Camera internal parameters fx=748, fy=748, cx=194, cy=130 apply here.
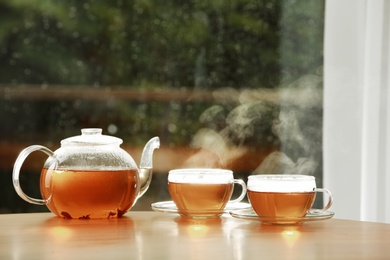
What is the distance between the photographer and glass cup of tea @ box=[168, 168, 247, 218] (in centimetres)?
120

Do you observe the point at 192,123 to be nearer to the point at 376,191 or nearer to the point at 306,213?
the point at 376,191

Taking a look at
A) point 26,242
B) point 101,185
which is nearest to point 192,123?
point 101,185

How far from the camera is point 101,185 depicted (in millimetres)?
1176

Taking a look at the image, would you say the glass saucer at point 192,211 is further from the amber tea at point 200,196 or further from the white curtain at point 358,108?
the white curtain at point 358,108

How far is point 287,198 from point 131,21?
67.6 inches

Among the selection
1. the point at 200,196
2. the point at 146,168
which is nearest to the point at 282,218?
the point at 200,196

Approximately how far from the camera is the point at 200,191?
3.93ft

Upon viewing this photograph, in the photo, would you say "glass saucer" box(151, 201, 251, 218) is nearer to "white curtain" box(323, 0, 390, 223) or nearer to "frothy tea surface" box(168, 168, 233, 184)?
"frothy tea surface" box(168, 168, 233, 184)

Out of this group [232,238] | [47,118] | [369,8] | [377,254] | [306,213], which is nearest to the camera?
[377,254]

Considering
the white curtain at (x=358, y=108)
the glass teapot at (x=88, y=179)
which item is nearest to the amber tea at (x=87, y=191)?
the glass teapot at (x=88, y=179)

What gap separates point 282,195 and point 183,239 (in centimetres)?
19

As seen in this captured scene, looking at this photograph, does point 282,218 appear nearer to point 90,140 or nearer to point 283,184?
point 283,184

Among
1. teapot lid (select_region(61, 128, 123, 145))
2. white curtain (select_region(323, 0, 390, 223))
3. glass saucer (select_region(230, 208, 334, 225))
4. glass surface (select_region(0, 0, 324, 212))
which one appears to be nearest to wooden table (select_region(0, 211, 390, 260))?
glass saucer (select_region(230, 208, 334, 225))

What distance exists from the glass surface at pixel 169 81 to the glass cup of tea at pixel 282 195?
1.51 metres
